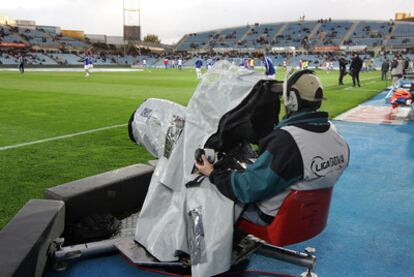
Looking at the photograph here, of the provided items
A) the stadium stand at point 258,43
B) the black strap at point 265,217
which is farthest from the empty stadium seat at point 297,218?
the stadium stand at point 258,43

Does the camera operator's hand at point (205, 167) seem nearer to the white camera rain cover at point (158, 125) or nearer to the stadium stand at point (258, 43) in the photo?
the white camera rain cover at point (158, 125)

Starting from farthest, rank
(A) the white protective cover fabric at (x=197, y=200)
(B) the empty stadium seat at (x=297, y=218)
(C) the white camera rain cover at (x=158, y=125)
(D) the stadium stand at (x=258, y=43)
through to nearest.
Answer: (D) the stadium stand at (x=258, y=43), (C) the white camera rain cover at (x=158, y=125), (A) the white protective cover fabric at (x=197, y=200), (B) the empty stadium seat at (x=297, y=218)

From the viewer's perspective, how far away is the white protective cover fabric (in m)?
2.34

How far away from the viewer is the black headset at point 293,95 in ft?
7.42

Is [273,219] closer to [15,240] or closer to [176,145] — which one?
[176,145]

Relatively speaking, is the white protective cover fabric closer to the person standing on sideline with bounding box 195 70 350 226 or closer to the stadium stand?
the person standing on sideline with bounding box 195 70 350 226

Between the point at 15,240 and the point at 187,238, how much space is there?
1.10m

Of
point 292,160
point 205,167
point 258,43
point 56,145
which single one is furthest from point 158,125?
point 258,43

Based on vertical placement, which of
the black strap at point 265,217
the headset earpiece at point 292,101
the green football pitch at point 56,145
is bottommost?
the green football pitch at point 56,145

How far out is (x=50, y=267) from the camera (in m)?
2.94

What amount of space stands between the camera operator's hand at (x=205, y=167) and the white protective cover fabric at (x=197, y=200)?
8 cm

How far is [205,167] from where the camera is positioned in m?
2.38

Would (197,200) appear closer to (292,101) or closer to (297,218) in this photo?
(297,218)

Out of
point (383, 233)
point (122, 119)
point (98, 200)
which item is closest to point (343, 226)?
point (383, 233)
